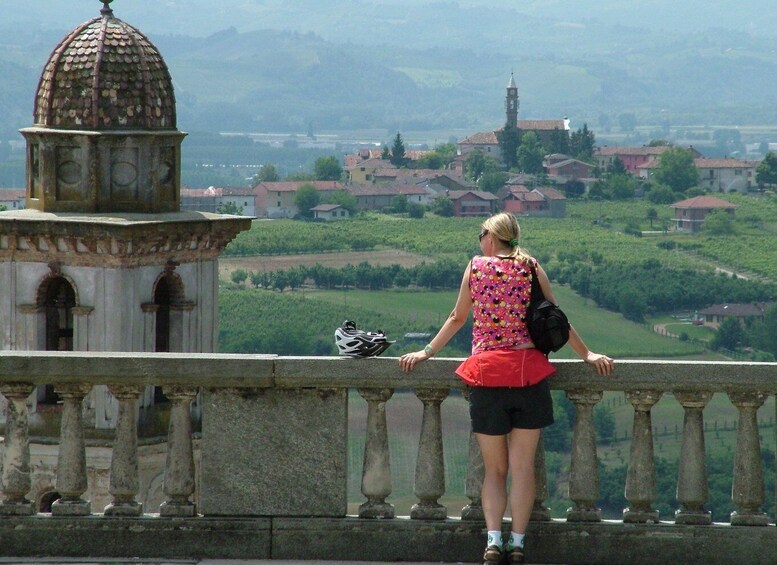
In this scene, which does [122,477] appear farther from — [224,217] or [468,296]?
[224,217]

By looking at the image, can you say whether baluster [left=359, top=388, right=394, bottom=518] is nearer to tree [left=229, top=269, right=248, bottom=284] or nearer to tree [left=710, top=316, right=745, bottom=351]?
tree [left=710, top=316, right=745, bottom=351]

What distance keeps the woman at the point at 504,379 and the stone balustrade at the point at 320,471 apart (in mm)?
183

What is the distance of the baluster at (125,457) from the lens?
7.33 m

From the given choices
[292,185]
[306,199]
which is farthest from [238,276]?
[292,185]

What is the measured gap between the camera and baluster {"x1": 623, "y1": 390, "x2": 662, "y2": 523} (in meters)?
7.21

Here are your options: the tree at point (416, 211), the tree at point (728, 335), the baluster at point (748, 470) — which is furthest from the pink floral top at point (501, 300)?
the tree at point (416, 211)

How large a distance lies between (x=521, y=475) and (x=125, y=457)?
1650 mm

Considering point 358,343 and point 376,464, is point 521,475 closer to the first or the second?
point 376,464

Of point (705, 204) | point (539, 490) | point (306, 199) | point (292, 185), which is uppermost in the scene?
point (539, 490)

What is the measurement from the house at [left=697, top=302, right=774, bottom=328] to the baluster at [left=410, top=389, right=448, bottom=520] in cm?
13211

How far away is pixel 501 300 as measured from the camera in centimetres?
707

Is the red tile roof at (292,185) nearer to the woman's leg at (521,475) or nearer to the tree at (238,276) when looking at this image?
the tree at (238,276)

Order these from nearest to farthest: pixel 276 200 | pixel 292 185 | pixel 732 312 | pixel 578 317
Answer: pixel 578 317, pixel 732 312, pixel 276 200, pixel 292 185

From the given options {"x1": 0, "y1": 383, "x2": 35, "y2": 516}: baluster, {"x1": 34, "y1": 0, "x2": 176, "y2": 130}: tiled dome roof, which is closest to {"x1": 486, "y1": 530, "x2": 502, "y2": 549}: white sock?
{"x1": 0, "y1": 383, "x2": 35, "y2": 516}: baluster
